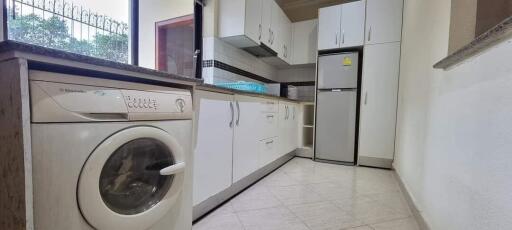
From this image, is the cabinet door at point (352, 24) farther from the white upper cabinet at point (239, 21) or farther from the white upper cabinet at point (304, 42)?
the white upper cabinet at point (239, 21)

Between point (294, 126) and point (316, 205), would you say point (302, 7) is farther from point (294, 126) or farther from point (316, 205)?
point (316, 205)

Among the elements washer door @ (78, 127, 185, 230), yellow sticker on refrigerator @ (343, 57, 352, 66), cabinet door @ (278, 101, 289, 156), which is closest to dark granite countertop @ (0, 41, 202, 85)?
washer door @ (78, 127, 185, 230)

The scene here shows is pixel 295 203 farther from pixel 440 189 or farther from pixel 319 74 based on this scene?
pixel 319 74

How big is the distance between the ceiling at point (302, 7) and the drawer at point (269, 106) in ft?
6.63

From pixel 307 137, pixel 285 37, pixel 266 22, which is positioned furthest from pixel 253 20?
pixel 307 137

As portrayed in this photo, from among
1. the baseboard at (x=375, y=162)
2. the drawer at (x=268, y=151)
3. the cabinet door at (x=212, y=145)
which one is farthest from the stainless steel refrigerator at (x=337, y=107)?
the cabinet door at (x=212, y=145)

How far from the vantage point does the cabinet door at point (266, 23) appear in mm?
2740

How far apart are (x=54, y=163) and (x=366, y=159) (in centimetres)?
297

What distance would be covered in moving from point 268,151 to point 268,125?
271 mm

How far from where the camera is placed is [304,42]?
11.7ft

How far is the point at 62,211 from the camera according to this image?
61 cm

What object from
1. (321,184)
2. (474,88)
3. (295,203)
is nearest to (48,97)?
(474,88)

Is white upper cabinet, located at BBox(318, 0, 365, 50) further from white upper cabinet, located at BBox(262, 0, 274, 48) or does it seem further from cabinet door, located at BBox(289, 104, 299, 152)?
cabinet door, located at BBox(289, 104, 299, 152)

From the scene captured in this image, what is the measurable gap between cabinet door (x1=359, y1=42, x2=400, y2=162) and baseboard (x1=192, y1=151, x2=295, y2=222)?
1.19 meters
